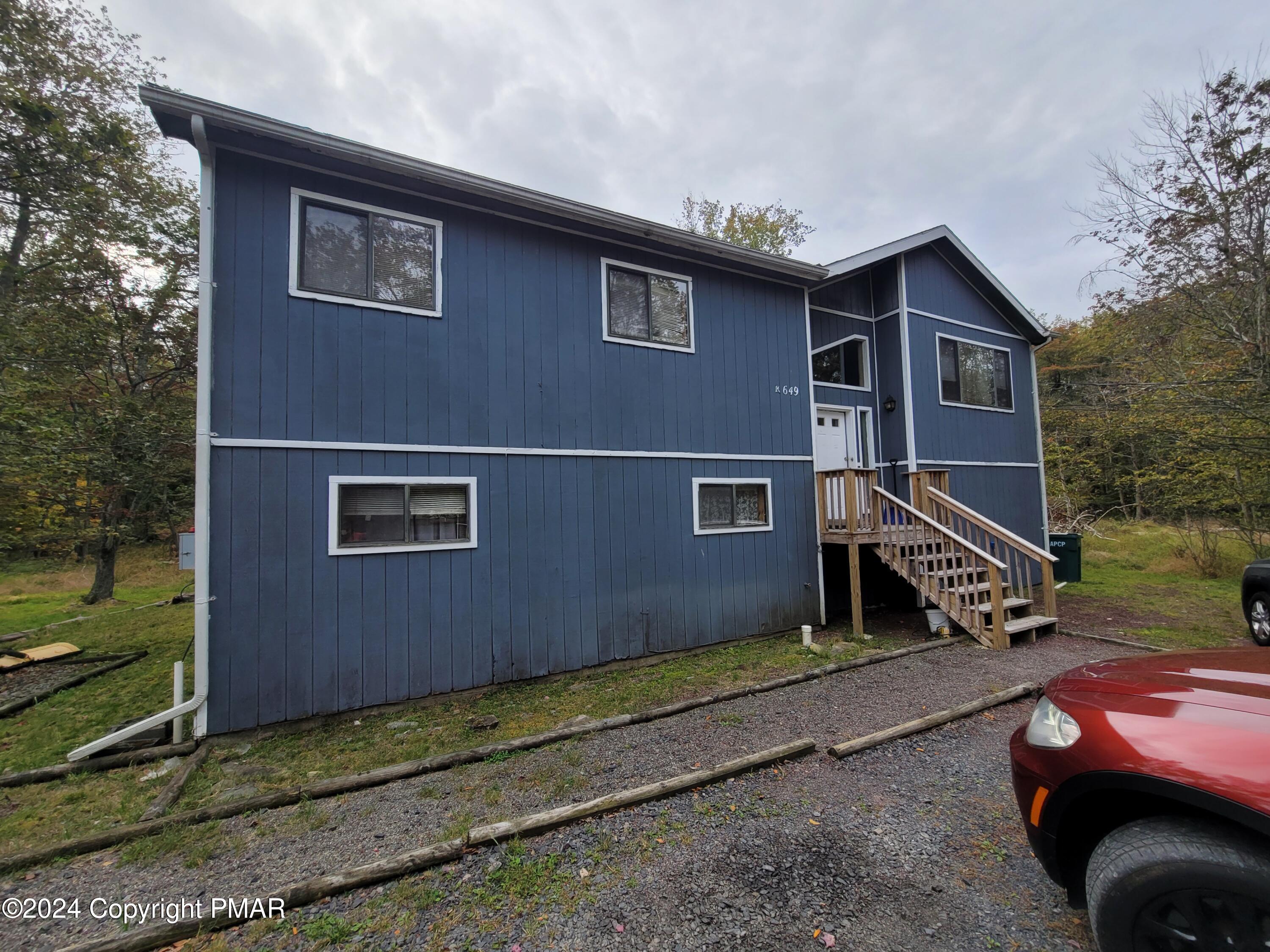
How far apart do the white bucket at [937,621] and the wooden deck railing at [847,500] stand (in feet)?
4.36

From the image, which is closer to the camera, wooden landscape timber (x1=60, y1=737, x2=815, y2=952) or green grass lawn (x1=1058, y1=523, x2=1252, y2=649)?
wooden landscape timber (x1=60, y1=737, x2=815, y2=952)

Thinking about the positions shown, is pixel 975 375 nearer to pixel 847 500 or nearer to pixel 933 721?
pixel 847 500

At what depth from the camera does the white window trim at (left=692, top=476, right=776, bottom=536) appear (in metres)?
6.47

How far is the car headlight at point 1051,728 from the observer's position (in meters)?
1.80

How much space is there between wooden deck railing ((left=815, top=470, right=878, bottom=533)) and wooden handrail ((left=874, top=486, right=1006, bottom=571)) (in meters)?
0.21

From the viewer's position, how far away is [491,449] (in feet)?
17.4

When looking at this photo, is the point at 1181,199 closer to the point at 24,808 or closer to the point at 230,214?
the point at 230,214

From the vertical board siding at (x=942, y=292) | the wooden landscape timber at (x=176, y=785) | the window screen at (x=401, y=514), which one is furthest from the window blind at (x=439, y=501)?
the vertical board siding at (x=942, y=292)

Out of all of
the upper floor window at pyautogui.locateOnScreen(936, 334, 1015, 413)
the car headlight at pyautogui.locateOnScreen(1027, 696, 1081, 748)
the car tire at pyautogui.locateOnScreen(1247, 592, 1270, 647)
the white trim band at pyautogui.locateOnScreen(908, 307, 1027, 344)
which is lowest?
the car tire at pyautogui.locateOnScreen(1247, 592, 1270, 647)

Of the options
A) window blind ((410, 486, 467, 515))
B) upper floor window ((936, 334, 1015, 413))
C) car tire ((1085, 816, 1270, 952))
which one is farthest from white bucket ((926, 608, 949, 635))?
window blind ((410, 486, 467, 515))

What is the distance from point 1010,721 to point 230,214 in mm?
7795

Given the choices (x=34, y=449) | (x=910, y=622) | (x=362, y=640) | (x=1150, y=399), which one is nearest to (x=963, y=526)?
(x=910, y=622)

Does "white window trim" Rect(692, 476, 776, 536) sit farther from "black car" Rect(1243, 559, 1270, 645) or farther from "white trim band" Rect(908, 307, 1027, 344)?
"black car" Rect(1243, 559, 1270, 645)

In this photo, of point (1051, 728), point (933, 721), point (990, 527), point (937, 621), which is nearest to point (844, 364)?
point (990, 527)
